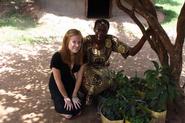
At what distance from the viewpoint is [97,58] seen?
17.8 feet

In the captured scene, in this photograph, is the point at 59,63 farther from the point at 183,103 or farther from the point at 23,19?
the point at 23,19

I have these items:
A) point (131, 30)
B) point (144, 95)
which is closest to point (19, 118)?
point (144, 95)

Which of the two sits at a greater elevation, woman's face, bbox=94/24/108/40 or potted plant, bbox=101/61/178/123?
woman's face, bbox=94/24/108/40

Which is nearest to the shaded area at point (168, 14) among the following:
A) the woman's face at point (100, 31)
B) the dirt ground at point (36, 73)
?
the dirt ground at point (36, 73)

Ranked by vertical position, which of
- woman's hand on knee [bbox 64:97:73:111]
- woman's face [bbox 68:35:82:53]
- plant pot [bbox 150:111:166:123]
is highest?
woman's face [bbox 68:35:82:53]

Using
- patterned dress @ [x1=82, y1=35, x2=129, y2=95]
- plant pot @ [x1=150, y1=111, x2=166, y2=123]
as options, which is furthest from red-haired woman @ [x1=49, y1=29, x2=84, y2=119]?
plant pot @ [x1=150, y1=111, x2=166, y2=123]

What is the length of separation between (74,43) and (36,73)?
2.17m

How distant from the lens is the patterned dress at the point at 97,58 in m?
5.28

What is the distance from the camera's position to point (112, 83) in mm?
5281

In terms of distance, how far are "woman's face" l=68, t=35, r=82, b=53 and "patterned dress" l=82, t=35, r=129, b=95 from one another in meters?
0.40

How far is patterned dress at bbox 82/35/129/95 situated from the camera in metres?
5.28

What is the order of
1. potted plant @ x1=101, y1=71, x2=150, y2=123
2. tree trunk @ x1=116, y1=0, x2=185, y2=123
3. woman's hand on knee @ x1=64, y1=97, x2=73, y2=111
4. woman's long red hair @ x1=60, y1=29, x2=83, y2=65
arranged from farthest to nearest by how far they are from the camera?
woman's hand on knee @ x1=64, y1=97, x2=73, y2=111, woman's long red hair @ x1=60, y1=29, x2=83, y2=65, tree trunk @ x1=116, y1=0, x2=185, y2=123, potted plant @ x1=101, y1=71, x2=150, y2=123

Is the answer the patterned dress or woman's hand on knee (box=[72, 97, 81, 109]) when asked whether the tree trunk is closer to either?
the patterned dress

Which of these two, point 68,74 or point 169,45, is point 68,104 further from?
point 169,45
